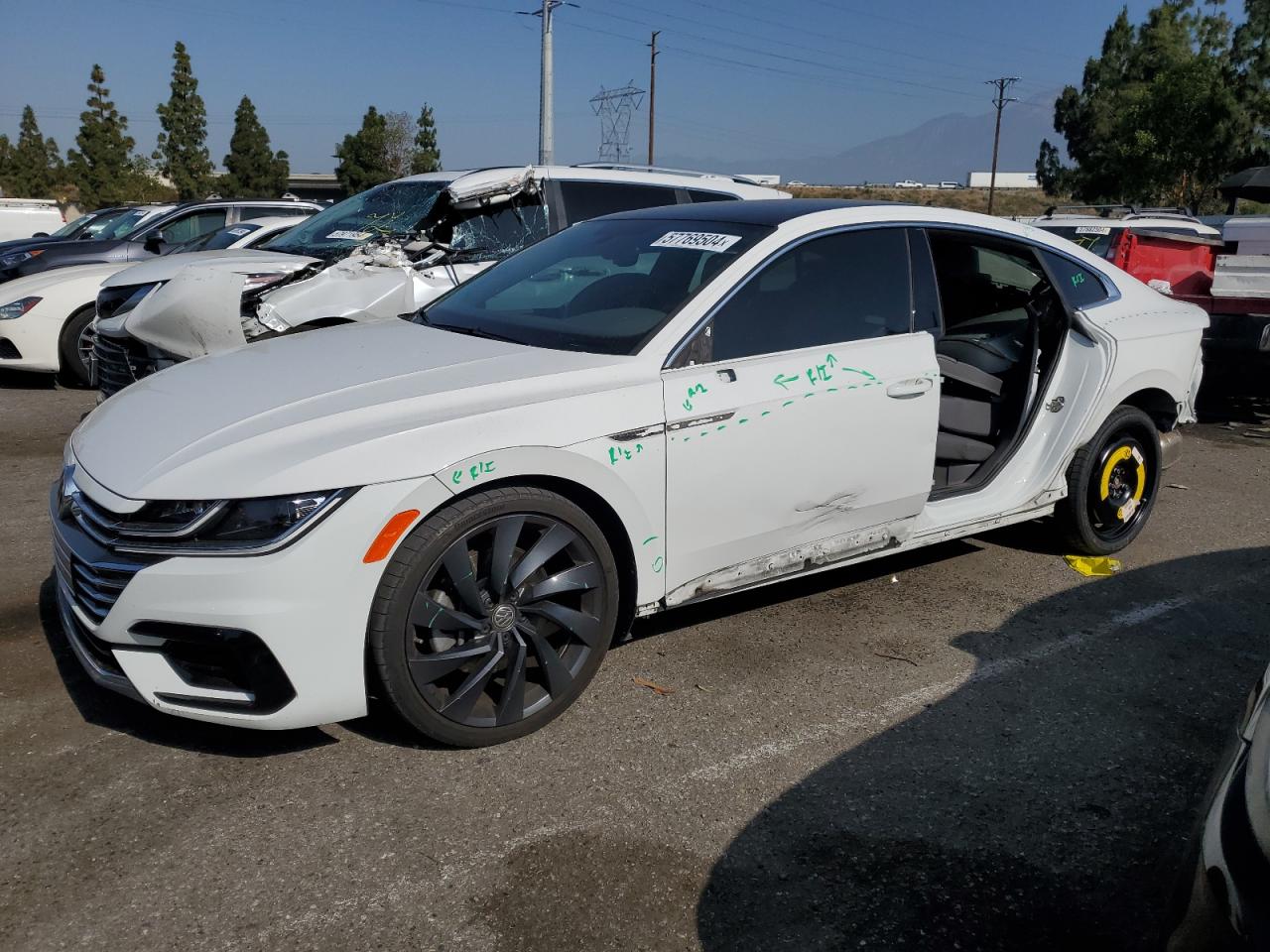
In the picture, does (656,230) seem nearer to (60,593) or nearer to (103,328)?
(60,593)

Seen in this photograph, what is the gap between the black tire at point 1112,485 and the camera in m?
4.98

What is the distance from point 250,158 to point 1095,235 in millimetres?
63799

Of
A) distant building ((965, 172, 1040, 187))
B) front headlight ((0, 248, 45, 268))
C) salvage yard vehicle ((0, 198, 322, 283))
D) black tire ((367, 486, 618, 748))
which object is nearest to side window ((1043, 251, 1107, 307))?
black tire ((367, 486, 618, 748))

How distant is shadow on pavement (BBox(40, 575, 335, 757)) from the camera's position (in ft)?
10.7

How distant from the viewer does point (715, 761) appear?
10.7ft

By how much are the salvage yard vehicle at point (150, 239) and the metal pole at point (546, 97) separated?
8.29m

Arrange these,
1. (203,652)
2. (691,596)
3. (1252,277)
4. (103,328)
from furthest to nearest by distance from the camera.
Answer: (1252,277)
(103,328)
(691,596)
(203,652)

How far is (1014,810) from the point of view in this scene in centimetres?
304

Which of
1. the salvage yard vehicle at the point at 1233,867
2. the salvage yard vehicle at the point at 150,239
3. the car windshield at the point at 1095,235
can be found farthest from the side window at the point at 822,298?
the salvage yard vehicle at the point at 150,239

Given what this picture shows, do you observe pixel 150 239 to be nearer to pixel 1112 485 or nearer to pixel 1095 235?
pixel 1095 235

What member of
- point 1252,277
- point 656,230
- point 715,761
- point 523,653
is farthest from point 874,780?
point 1252,277

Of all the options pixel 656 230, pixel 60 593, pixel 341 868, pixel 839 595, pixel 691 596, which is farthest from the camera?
pixel 839 595

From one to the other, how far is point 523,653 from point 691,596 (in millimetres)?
713

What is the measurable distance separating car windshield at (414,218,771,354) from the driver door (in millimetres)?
203
